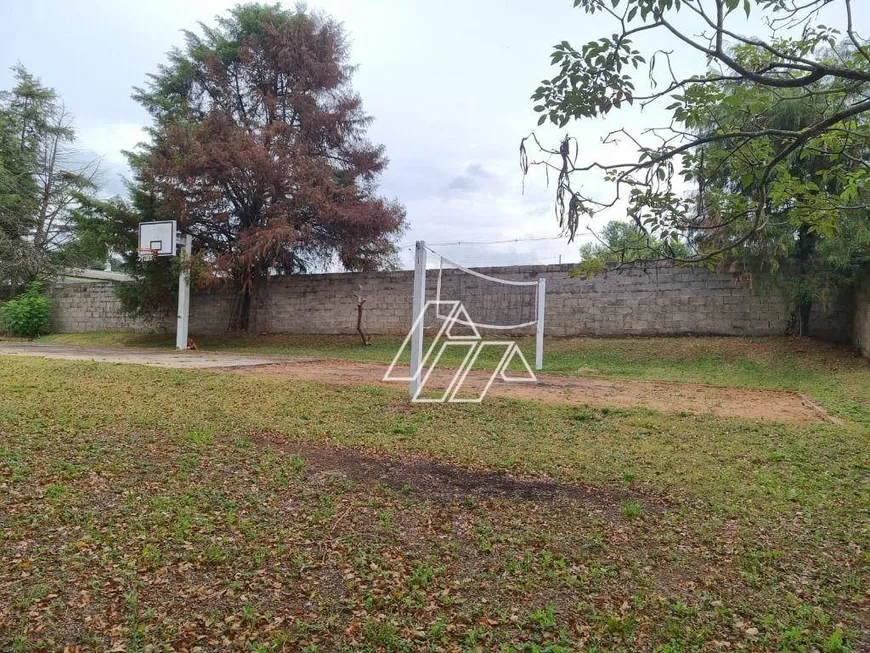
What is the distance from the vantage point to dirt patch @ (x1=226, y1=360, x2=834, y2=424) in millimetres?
5623

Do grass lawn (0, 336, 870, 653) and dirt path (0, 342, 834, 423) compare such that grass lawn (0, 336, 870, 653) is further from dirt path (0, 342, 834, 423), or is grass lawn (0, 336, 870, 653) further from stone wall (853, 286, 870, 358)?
stone wall (853, 286, 870, 358)

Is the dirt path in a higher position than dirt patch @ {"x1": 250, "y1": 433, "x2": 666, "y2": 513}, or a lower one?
higher

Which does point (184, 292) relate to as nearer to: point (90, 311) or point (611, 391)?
point (90, 311)

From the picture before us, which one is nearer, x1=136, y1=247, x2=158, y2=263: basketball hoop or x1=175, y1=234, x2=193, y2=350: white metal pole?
x1=136, y1=247, x2=158, y2=263: basketball hoop

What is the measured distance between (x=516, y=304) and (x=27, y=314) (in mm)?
13972

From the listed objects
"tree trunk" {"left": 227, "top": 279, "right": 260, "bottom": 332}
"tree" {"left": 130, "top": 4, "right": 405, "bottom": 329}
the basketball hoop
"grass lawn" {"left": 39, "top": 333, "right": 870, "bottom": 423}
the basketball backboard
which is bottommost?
"grass lawn" {"left": 39, "top": 333, "right": 870, "bottom": 423}

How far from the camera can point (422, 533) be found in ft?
8.48

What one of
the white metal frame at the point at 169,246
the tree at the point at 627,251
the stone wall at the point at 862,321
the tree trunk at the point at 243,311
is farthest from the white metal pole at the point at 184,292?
the stone wall at the point at 862,321

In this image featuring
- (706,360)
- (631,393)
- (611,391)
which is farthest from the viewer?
(706,360)

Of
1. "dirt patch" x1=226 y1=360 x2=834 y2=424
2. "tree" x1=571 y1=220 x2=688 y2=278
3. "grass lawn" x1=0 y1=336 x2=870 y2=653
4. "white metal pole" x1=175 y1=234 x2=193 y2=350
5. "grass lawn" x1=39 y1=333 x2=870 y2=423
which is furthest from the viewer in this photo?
"white metal pole" x1=175 y1=234 x2=193 y2=350

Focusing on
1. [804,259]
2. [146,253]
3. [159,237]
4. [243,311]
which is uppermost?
[159,237]

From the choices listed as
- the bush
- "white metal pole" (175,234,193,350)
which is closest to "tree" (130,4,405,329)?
"white metal pole" (175,234,193,350)

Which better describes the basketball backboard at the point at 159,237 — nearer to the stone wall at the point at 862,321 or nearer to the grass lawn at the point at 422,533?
the grass lawn at the point at 422,533

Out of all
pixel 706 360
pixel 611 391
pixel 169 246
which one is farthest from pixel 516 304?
pixel 169 246
